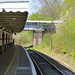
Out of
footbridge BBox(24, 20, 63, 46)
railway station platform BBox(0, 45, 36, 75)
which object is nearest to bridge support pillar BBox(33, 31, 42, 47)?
footbridge BBox(24, 20, 63, 46)

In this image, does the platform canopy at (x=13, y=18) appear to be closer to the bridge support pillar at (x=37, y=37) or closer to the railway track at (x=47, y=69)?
the railway track at (x=47, y=69)

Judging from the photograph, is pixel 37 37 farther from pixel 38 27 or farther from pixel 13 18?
pixel 13 18

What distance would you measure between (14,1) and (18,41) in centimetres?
6265

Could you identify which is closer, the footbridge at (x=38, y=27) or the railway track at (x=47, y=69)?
the railway track at (x=47, y=69)

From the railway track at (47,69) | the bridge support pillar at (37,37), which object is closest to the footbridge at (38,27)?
the bridge support pillar at (37,37)

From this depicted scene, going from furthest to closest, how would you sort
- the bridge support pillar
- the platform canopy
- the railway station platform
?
the bridge support pillar, the platform canopy, the railway station platform

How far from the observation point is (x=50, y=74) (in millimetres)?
14469

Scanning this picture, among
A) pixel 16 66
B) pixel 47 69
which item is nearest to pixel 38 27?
pixel 47 69

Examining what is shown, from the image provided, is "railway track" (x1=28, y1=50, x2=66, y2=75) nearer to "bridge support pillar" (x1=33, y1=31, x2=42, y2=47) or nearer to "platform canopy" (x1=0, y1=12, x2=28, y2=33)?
"platform canopy" (x1=0, y1=12, x2=28, y2=33)

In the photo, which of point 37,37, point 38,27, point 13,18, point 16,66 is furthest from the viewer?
point 37,37

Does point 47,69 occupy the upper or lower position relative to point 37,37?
lower

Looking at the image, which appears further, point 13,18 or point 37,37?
point 37,37

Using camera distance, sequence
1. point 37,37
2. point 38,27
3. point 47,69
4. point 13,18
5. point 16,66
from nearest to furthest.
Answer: point 16,66 < point 13,18 < point 47,69 < point 38,27 < point 37,37

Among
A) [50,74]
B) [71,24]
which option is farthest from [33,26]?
[50,74]
